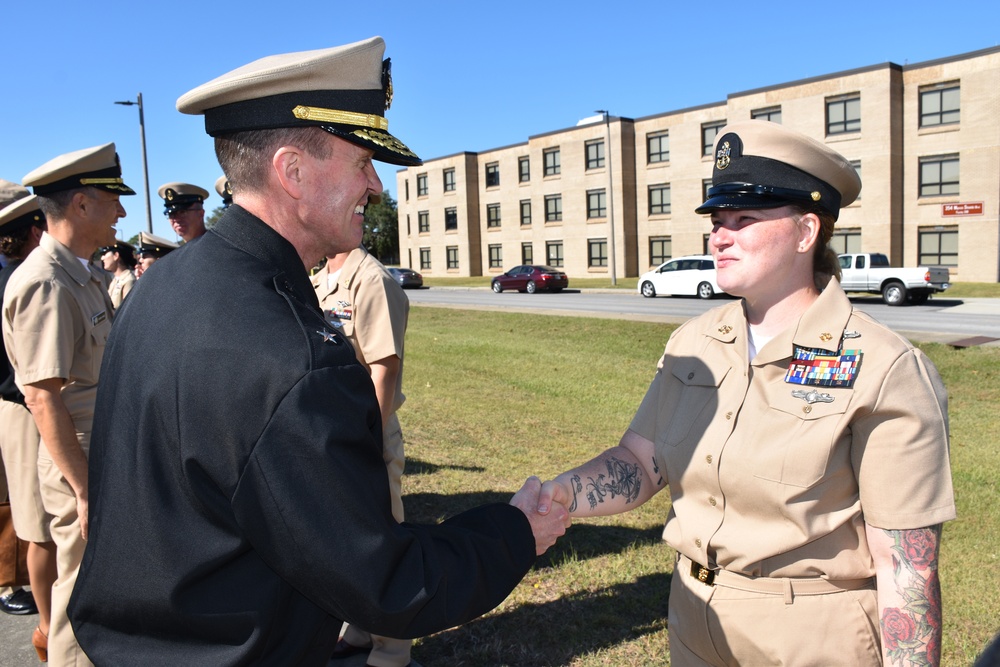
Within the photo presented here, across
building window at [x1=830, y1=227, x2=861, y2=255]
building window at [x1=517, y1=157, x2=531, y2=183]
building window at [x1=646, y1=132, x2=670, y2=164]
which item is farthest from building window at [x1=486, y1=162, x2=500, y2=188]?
building window at [x1=830, y1=227, x2=861, y2=255]

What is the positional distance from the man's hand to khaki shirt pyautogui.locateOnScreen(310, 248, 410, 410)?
6.34 ft

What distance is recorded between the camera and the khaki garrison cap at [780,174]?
2.40m

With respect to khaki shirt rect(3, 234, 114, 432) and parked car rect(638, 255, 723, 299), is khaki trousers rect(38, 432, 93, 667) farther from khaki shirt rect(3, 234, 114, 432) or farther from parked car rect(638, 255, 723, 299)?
parked car rect(638, 255, 723, 299)

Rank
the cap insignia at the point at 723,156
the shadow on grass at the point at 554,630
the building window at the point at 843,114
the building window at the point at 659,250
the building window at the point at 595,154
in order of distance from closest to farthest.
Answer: the cap insignia at the point at 723,156
the shadow on grass at the point at 554,630
the building window at the point at 843,114
the building window at the point at 659,250
the building window at the point at 595,154

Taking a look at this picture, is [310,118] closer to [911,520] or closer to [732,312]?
[732,312]

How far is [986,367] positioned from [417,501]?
9830 millimetres

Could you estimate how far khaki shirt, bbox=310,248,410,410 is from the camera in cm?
425

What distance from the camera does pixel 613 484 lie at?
8.98 ft

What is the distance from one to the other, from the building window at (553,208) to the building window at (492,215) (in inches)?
208

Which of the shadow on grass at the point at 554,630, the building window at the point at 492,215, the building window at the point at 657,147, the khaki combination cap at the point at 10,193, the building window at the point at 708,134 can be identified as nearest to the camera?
the shadow on grass at the point at 554,630

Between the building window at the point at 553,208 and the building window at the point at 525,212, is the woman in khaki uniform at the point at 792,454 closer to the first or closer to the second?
the building window at the point at 553,208

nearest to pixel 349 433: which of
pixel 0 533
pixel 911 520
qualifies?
pixel 911 520

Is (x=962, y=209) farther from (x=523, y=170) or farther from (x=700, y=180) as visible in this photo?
(x=523, y=170)

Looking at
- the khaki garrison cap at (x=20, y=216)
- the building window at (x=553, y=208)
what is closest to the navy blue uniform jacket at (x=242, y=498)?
the khaki garrison cap at (x=20, y=216)
